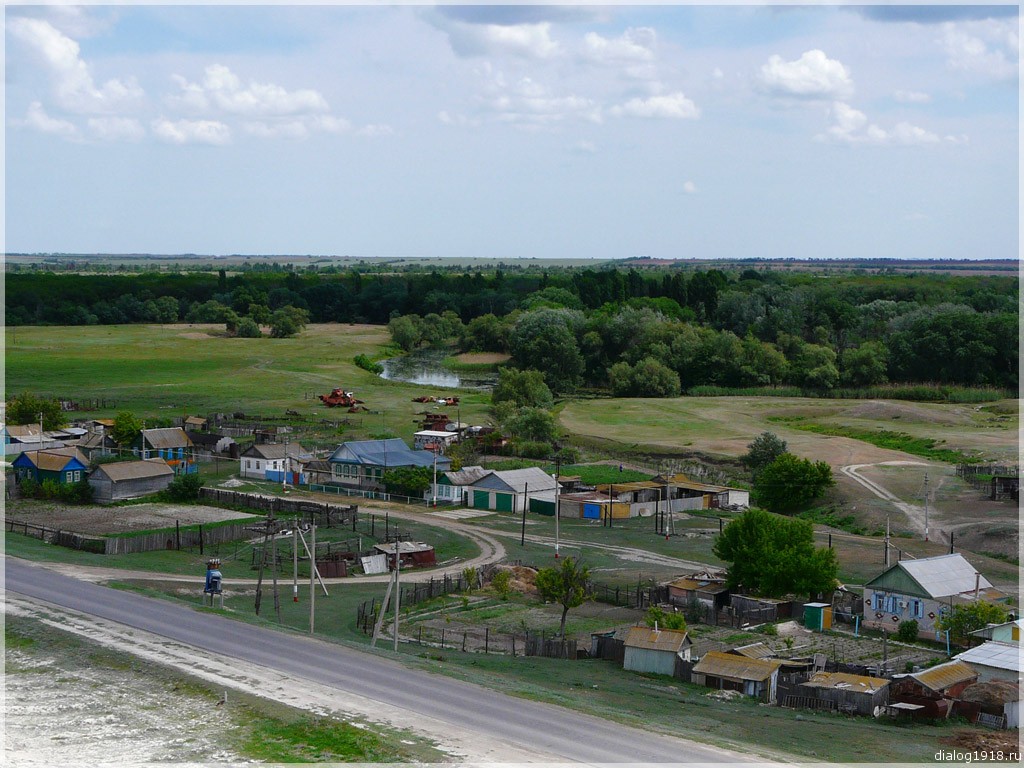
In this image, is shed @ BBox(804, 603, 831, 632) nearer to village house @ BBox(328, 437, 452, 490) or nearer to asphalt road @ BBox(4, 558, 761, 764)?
asphalt road @ BBox(4, 558, 761, 764)

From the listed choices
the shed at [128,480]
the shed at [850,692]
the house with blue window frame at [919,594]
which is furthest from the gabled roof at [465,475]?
the shed at [850,692]

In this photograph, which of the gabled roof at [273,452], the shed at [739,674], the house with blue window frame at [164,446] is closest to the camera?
the shed at [739,674]

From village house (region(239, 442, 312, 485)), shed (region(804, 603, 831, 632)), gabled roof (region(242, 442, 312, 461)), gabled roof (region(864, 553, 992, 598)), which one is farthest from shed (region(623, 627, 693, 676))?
gabled roof (region(242, 442, 312, 461))

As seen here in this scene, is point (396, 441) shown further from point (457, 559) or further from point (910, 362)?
point (910, 362)

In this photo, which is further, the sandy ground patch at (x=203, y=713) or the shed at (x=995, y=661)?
the shed at (x=995, y=661)

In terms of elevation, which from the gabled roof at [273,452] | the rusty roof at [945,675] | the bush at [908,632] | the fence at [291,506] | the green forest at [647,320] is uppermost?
the green forest at [647,320]

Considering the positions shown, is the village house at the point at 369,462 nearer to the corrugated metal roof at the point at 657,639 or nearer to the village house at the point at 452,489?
the village house at the point at 452,489

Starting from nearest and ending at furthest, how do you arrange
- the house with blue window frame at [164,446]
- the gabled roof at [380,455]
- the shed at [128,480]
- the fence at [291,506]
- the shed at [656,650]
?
the shed at [656,650]
the fence at [291,506]
the shed at [128,480]
the gabled roof at [380,455]
the house with blue window frame at [164,446]
